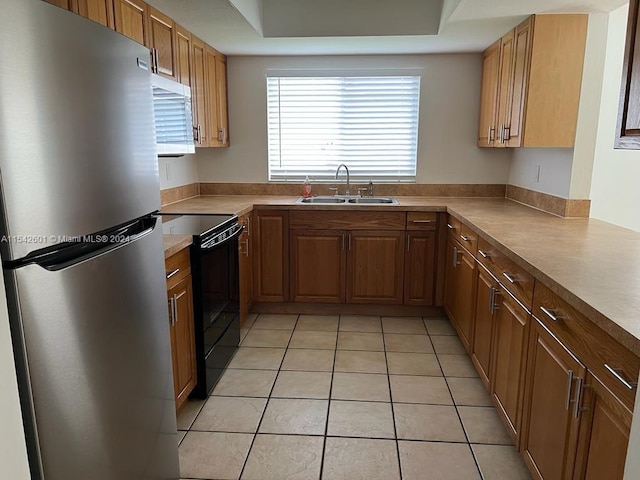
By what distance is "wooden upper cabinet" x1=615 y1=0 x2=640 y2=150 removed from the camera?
1386 mm

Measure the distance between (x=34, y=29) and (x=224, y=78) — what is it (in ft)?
10.1

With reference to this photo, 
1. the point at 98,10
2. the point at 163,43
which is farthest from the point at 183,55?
the point at 98,10

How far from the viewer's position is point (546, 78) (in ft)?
8.96

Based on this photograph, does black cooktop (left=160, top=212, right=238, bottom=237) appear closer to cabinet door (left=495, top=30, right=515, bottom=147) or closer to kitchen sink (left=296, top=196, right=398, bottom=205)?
kitchen sink (left=296, top=196, right=398, bottom=205)

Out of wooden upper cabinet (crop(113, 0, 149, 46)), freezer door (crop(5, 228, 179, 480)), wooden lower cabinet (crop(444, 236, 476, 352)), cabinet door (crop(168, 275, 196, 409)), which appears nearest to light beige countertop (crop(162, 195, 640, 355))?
wooden lower cabinet (crop(444, 236, 476, 352))

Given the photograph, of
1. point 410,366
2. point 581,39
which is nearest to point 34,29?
point 410,366

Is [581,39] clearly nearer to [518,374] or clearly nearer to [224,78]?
[518,374]

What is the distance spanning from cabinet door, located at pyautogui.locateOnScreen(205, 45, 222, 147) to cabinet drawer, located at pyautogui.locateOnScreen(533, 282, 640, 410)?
2.70 meters

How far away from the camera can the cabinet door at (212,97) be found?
138 inches

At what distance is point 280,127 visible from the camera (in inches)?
162

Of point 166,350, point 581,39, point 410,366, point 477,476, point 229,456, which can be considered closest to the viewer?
point 166,350

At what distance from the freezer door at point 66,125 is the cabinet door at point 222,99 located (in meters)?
2.37

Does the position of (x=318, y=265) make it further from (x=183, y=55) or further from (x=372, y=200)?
(x=183, y=55)

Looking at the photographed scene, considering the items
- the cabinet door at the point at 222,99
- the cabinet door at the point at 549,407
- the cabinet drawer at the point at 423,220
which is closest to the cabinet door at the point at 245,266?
the cabinet door at the point at 222,99
